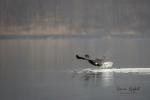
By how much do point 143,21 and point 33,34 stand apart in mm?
647

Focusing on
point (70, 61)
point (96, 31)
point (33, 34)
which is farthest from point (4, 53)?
point (96, 31)

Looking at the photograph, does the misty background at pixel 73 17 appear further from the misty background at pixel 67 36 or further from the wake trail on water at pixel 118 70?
the wake trail on water at pixel 118 70

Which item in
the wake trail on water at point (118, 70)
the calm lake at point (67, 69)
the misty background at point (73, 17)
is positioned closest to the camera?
the calm lake at point (67, 69)

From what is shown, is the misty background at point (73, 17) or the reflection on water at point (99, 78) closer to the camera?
the reflection on water at point (99, 78)

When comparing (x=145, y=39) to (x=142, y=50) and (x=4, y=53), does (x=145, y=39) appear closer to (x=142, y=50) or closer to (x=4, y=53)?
(x=142, y=50)

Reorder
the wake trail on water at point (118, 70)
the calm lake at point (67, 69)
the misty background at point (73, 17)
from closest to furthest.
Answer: the calm lake at point (67, 69), the wake trail on water at point (118, 70), the misty background at point (73, 17)
